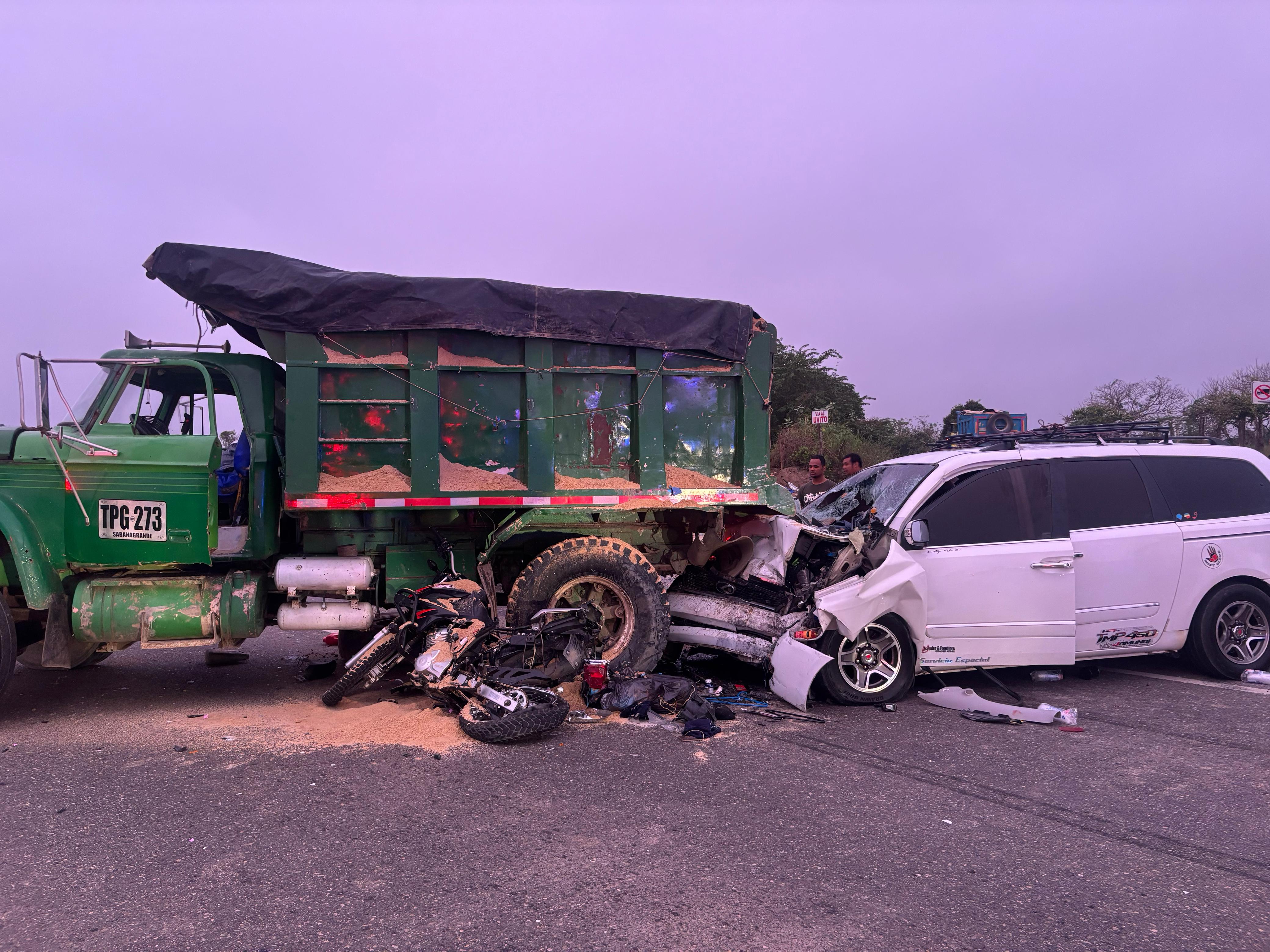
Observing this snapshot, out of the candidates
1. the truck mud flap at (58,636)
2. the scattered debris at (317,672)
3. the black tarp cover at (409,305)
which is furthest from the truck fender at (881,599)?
the truck mud flap at (58,636)

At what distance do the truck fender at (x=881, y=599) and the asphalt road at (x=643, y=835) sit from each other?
0.62m

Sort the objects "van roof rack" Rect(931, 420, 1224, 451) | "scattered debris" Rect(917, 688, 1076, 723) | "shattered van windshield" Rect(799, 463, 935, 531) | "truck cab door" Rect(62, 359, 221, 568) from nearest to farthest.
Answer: "scattered debris" Rect(917, 688, 1076, 723)
"truck cab door" Rect(62, 359, 221, 568)
"shattered van windshield" Rect(799, 463, 935, 531)
"van roof rack" Rect(931, 420, 1224, 451)

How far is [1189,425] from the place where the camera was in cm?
1909

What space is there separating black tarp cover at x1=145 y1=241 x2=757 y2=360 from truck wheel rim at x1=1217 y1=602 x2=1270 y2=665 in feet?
14.9

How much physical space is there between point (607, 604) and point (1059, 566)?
335cm

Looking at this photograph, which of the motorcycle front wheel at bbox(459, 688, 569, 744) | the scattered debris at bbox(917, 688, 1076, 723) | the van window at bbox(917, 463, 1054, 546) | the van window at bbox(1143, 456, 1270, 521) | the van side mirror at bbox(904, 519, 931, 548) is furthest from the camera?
the van window at bbox(1143, 456, 1270, 521)

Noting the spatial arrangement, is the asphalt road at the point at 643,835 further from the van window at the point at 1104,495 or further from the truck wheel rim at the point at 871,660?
the van window at the point at 1104,495

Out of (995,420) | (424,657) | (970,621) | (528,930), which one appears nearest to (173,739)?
(424,657)

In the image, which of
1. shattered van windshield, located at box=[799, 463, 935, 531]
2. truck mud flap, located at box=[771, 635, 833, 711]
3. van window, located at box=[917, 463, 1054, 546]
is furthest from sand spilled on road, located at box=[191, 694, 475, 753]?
van window, located at box=[917, 463, 1054, 546]

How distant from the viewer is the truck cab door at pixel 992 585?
5457 millimetres

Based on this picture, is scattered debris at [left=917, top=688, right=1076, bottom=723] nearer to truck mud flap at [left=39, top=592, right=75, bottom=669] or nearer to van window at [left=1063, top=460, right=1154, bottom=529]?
van window at [left=1063, top=460, right=1154, bottom=529]

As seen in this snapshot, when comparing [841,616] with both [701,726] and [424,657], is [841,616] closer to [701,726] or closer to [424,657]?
[701,726]

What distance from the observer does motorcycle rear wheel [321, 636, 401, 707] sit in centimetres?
525

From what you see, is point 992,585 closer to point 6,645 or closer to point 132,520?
point 132,520
